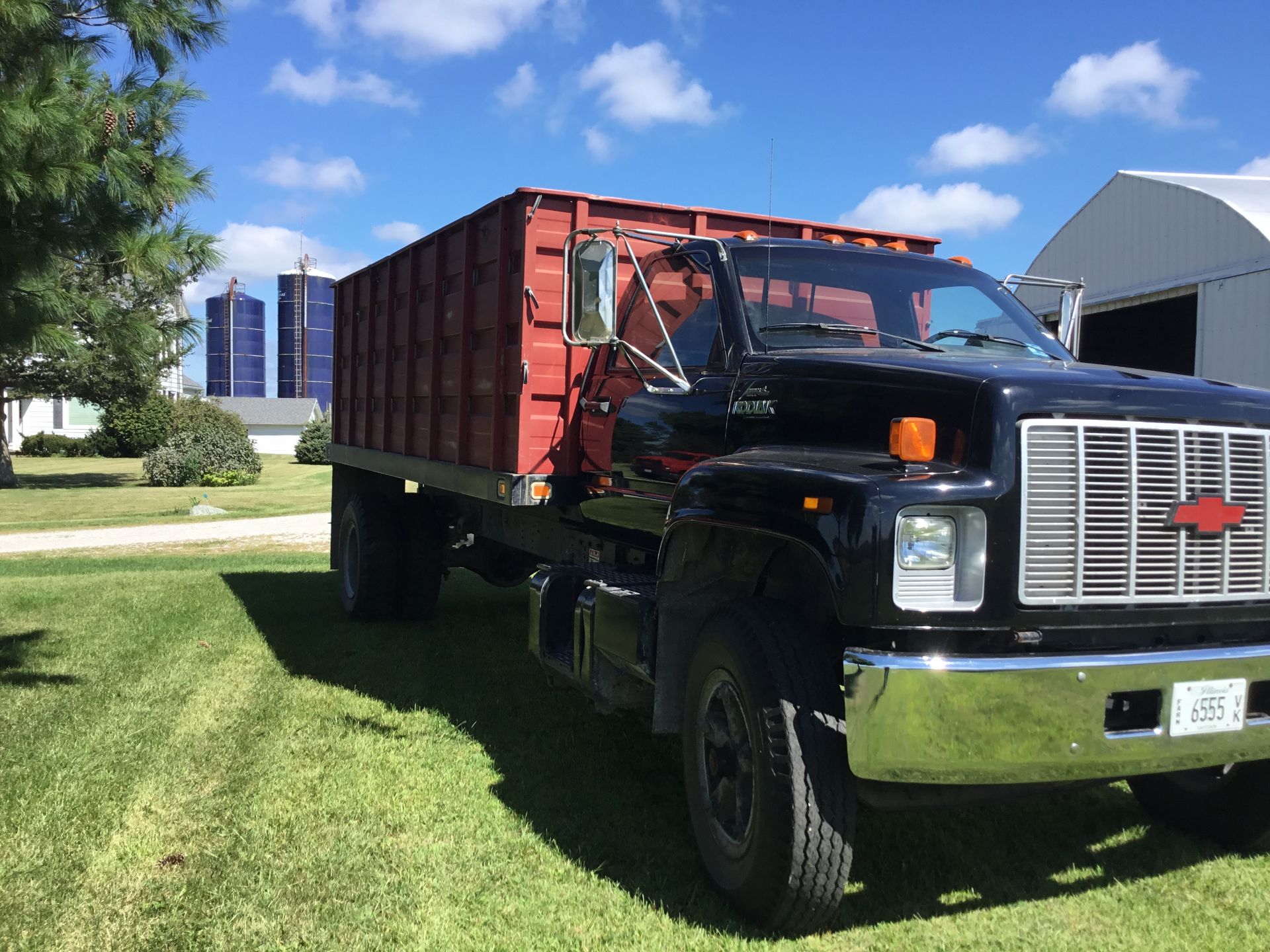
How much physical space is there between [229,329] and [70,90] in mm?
119638

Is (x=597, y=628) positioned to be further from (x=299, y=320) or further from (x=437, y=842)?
(x=299, y=320)

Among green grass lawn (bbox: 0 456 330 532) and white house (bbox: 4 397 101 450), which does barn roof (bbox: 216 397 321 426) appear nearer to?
white house (bbox: 4 397 101 450)

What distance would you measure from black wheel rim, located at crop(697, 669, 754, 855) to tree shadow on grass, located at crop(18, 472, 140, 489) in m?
31.5

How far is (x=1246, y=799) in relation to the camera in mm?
3943

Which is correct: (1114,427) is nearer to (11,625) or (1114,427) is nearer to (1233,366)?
(11,625)

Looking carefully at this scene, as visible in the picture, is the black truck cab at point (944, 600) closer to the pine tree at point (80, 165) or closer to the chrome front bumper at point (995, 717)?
the chrome front bumper at point (995, 717)

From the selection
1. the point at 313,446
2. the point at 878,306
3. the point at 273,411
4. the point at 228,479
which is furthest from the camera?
the point at 273,411

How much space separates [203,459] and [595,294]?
31.0 metres

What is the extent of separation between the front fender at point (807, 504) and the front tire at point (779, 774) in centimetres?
29

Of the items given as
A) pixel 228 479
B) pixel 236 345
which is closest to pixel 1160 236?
pixel 228 479

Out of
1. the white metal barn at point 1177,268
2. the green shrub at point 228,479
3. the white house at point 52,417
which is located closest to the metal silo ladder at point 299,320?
the white house at point 52,417

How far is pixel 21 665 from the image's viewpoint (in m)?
6.73

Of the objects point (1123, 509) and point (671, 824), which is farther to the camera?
point (671, 824)

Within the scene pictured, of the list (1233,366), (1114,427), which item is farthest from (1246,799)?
(1233,366)
